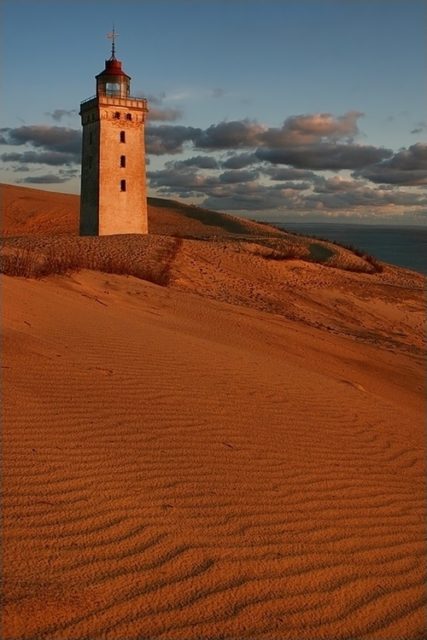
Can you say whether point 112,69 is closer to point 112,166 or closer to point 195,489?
point 112,166

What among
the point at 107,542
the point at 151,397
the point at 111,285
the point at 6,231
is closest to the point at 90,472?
the point at 107,542

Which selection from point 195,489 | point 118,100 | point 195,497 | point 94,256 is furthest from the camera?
point 118,100

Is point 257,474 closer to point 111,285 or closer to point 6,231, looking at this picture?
point 111,285

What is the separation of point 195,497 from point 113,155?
2922cm

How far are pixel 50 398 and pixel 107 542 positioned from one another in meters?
2.43

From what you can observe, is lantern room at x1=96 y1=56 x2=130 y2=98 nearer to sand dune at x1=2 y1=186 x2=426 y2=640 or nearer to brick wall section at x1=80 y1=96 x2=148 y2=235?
brick wall section at x1=80 y1=96 x2=148 y2=235

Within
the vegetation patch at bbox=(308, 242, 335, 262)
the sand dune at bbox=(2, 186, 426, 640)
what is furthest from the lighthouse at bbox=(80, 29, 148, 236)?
the sand dune at bbox=(2, 186, 426, 640)

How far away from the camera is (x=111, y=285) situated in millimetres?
13719

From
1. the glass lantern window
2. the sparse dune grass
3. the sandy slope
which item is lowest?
the sandy slope

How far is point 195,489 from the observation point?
13.6ft

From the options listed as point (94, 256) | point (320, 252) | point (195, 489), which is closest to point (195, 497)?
point (195, 489)

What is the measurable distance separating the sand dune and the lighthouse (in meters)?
22.0

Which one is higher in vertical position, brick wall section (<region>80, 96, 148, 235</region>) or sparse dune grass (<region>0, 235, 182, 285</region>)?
brick wall section (<region>80, 96, 148, 235</region>)

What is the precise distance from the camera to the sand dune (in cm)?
292
